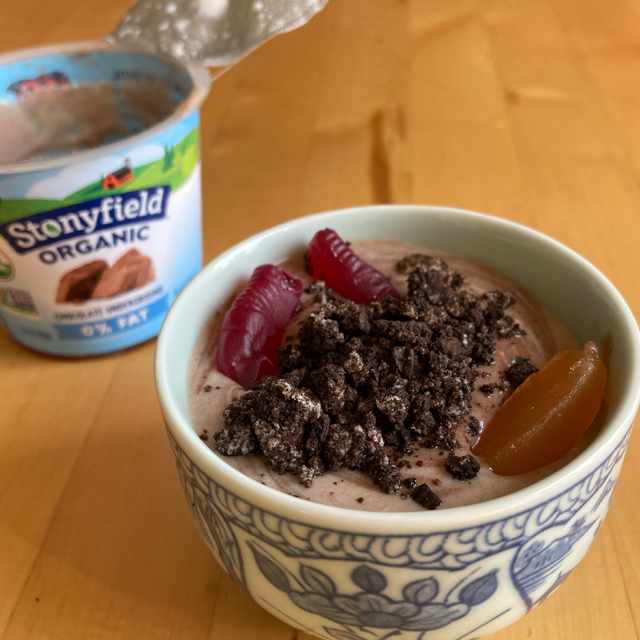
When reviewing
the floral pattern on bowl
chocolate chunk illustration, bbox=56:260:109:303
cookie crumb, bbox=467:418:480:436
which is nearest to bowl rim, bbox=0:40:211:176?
chocolate chunk illustration, bbox=56:260:109:303

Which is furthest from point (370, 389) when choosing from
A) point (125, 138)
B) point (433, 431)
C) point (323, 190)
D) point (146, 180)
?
point (323, 190)

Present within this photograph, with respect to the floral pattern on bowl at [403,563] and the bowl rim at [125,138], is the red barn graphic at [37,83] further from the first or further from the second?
the floral pattern on bowl at [403,563]

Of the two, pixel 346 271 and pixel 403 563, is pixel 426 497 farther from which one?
pixel 346 271

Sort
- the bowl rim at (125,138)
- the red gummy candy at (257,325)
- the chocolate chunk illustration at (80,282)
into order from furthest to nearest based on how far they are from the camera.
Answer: the chocolate chunk illustration at (80,282)
the bowl rim at (125,138)
the red gummy candy at (257,325)

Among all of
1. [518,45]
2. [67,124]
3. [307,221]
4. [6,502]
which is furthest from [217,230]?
[518,45]

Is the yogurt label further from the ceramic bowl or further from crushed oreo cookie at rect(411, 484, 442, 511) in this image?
crushed oreo cookie at rect(411, 484, 442, 511)

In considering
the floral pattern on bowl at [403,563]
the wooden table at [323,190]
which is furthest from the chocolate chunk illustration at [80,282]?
the floral pattern on bowl at [403,563]

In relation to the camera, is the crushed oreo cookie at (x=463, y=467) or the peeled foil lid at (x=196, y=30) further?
the peeled foil lid at (x=196, y=30)
